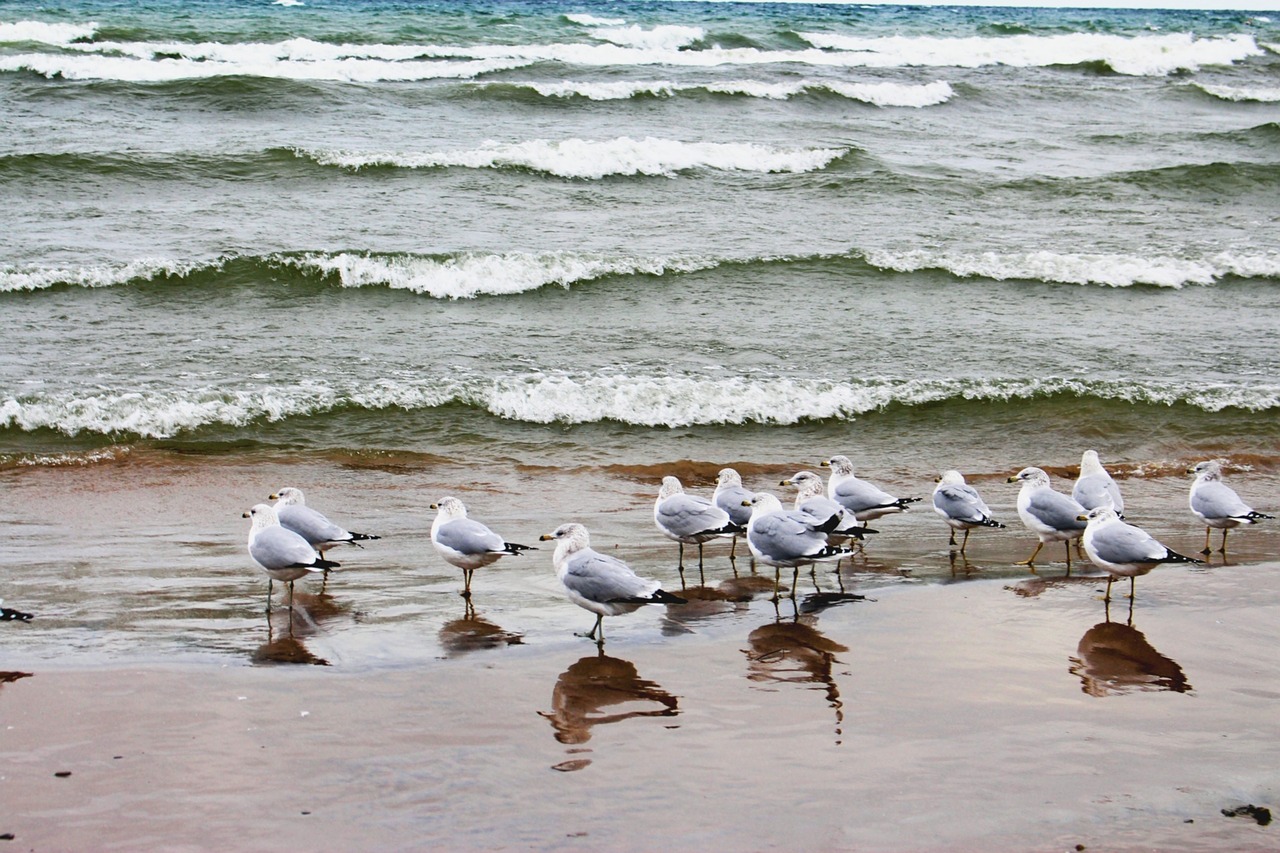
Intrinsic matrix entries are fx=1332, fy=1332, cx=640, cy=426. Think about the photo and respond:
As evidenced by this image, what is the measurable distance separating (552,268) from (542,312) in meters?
1.05

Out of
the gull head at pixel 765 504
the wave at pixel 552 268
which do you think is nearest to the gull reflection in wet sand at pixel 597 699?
the gull head at pixel 765 504

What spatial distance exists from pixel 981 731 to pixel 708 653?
1429mm

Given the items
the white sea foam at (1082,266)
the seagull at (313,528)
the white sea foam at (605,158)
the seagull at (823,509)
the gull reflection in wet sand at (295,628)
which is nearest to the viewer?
the gull reflection in wet sand at (295,628)

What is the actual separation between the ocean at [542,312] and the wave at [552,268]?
5 centimetres

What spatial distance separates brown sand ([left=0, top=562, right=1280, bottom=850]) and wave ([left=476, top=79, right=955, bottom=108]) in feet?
67.0

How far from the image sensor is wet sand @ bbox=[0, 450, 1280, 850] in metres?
4.60

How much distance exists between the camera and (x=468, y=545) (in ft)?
23.8

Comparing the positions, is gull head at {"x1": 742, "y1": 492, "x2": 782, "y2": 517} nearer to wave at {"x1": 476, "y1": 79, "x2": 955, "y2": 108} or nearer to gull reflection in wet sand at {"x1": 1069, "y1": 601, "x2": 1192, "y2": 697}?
gull reflection in wet sand at {"x1": 1069, "y1": 601, "x2": 1192, "y2": 697}

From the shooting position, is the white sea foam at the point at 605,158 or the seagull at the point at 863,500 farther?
the white sea foam at the point at 605,158

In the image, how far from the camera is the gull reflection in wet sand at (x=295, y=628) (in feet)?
20.3

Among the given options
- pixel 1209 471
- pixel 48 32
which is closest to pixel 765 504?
pixel 1209 471

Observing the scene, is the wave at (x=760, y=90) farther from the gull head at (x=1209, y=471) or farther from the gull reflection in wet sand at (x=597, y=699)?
the gull reflection in wet sand at (x=597, y=699)

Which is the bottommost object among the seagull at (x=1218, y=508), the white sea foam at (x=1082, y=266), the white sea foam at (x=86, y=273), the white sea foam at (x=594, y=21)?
the seagull at (x=1218, y=508)

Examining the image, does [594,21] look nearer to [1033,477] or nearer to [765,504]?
[1033,477]
